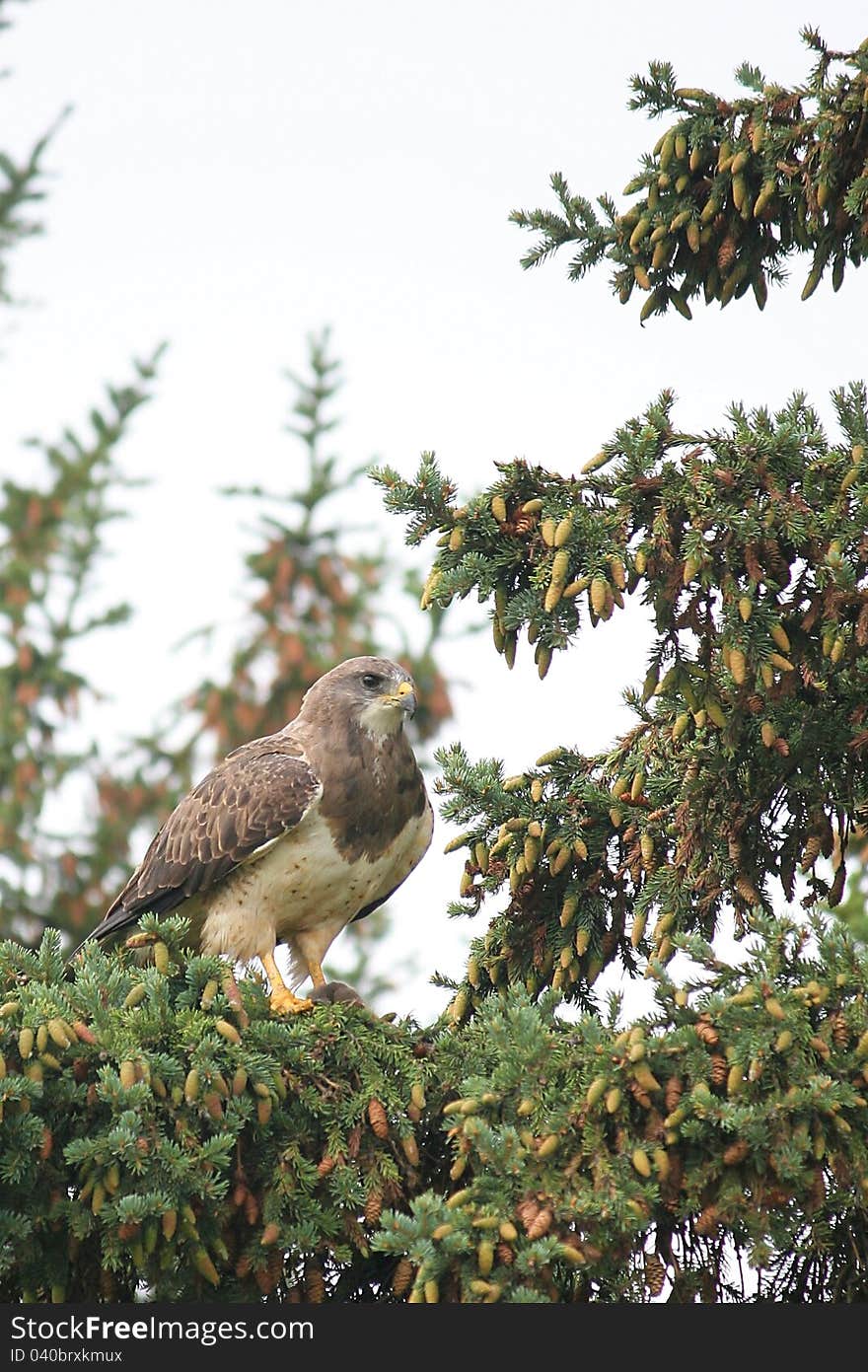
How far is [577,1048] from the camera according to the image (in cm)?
464

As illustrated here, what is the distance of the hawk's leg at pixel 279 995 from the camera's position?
562cm

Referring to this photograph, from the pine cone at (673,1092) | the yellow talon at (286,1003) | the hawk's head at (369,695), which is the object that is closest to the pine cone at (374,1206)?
the yellow talon at (286,1003)

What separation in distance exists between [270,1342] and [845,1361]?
1459 mm

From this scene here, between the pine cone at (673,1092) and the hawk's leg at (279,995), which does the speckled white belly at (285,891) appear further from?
the pine cone at (673,1092)

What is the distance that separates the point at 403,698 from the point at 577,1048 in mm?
2793

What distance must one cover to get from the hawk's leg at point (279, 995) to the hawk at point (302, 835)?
0.04 feet

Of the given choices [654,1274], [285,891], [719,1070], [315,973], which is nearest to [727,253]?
[719,1070]

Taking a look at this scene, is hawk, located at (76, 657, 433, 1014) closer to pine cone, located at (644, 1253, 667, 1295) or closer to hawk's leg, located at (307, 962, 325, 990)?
hawk's leg, located at (307, 962, 325, 990)

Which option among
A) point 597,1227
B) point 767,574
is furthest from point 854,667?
point 597,1227

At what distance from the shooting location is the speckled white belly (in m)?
6.87

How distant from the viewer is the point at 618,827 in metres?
5.82

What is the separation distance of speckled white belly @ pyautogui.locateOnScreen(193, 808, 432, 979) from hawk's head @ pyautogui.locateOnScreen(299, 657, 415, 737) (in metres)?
0.48

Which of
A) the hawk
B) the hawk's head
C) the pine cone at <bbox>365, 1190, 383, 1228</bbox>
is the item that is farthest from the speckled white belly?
the pine cone at <bbox>365, 1190, 383, 1228</bbox>

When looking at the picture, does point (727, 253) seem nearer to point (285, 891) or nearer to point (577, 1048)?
point (577, 1048)
